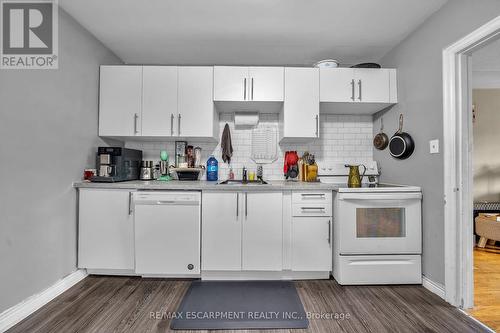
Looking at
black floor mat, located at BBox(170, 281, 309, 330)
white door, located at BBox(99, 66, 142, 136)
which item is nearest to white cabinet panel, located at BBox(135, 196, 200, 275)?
black floor mat, located at BBox(170, 281, 309, 330)

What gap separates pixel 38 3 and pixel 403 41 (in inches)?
133

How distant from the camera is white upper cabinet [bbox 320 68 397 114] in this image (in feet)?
8.58

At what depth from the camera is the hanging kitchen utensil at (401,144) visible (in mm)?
2352

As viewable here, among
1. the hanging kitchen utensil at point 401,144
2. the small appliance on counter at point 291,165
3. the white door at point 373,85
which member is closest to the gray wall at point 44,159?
the small appliance on counter at point 291,165

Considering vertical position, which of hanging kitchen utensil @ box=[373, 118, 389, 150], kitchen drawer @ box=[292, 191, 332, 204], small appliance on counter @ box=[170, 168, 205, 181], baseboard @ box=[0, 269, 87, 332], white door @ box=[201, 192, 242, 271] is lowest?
baseboard @ box=[0, 269, 87, 332]

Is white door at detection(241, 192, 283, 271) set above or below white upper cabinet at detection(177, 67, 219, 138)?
below

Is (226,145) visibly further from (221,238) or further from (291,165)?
(221,238)

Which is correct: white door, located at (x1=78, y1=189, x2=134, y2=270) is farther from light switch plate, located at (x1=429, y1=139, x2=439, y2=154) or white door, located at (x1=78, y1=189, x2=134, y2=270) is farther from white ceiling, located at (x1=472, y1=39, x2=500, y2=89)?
white ceiling, located at (x1=472, y1=39, x2=500, y2=89)

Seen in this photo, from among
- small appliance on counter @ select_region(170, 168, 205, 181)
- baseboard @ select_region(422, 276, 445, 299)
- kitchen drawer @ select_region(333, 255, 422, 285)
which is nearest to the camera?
baseboard @ select_region(422, 276, 445, 299)

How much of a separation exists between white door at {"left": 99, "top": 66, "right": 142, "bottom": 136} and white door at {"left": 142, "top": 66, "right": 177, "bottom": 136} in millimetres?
66

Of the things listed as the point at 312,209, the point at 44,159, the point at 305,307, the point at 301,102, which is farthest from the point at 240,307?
the point at 301,102

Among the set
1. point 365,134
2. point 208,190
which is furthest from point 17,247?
point 365,134

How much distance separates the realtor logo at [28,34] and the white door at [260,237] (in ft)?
6.63

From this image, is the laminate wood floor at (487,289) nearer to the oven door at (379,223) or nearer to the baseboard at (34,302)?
the oven door at (379,223)
